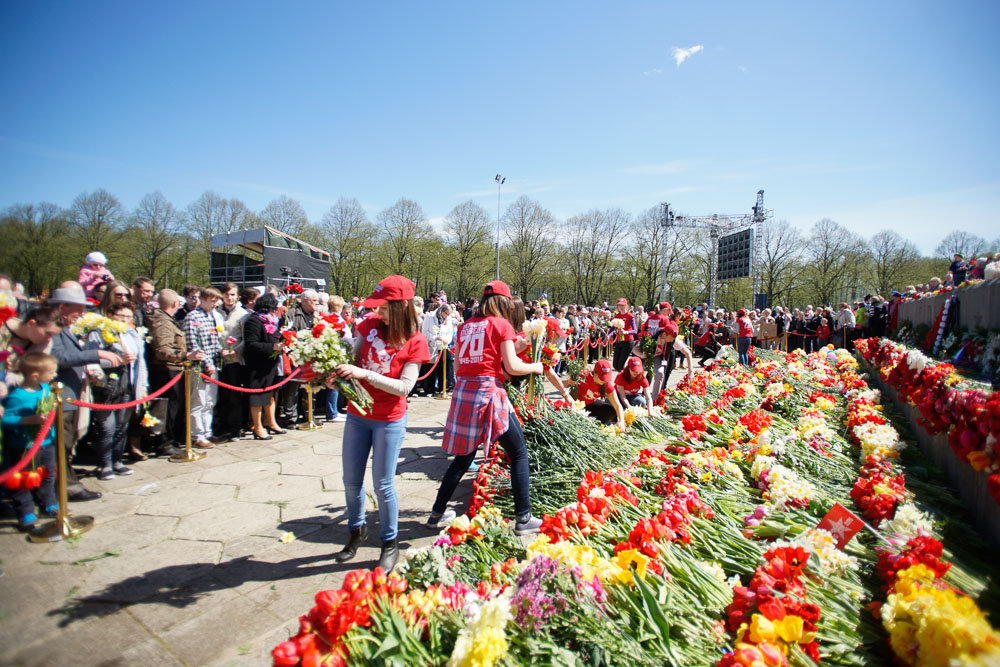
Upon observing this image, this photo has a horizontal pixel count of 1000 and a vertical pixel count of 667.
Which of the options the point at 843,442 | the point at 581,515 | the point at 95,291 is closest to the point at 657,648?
the point at 581,515

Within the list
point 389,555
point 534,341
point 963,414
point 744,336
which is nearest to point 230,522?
point 389,555

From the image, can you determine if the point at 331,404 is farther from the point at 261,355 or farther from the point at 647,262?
the point at 647,262

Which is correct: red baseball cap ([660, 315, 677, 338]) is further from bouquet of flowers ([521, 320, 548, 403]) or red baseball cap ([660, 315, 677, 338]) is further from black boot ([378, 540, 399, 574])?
black boot ([378, 540, 399, 574])

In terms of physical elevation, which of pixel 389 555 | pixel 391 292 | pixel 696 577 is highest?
pixel 391 292

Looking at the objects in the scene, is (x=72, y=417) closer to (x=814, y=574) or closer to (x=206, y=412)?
(x=206, y=412)

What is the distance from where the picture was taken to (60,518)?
3.56 metres

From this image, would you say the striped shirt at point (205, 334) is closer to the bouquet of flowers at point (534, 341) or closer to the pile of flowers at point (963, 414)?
the bouquet of flowers at point (534, 341)

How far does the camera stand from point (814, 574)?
2410mm

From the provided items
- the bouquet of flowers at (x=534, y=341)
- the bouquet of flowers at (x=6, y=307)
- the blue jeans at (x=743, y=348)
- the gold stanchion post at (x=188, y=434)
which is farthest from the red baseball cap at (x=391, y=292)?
the blue jeans at (x=743, y=348)

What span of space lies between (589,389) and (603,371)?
405 millimetres

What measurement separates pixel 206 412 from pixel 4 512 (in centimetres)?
229

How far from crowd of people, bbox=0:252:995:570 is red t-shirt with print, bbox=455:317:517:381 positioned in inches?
0.4

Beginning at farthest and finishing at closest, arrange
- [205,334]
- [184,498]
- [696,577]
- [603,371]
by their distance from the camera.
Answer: [603,371] → [205,334] → [184,498] → [696,577]

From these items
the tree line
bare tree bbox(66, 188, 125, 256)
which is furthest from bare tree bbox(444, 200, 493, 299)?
bare tree bbox(66, 188, 125, 256)
